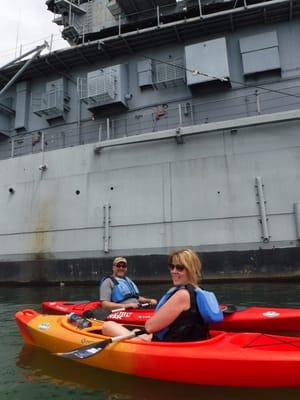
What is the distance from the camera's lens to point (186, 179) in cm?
1162

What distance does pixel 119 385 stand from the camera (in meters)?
3.50

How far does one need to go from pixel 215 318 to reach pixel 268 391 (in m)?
0.74

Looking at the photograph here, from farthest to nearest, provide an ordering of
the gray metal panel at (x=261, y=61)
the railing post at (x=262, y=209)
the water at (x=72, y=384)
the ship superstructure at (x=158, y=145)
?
the gray metal panel at (x=261, y=61)
the ship superstructure at (x=158, y=145)
the railing post at (x=262, y=209)
the water at (x=72, y=384)

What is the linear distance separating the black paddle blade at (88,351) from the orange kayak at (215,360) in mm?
86

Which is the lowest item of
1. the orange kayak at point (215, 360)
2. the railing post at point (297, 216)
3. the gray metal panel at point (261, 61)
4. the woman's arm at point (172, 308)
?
the orange kayak at point (215, 360)

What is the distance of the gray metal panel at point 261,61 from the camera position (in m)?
12.6

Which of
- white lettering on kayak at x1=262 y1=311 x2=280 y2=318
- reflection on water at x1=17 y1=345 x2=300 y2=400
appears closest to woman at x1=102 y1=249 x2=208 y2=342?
reflection on water at x1=17 y1=345 x2=300 y2=400

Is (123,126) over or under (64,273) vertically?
over

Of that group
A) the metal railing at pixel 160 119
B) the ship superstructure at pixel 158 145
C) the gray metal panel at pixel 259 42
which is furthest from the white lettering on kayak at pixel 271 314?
the gray metal panel at pixel 259 42

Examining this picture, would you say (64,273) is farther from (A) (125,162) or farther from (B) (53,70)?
(B) (53,70)

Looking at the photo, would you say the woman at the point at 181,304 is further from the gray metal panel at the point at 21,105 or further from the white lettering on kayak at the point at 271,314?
the gray metal panel at the point at 21,105

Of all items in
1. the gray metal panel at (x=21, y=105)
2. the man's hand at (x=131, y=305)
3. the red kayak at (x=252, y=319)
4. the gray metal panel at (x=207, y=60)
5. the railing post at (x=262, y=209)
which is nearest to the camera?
the red kayak at (x=252, y=319)

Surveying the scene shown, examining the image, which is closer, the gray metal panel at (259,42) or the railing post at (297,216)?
the railing post at (297,216)

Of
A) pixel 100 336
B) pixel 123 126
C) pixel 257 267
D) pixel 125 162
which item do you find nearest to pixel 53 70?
pixel 123 126
